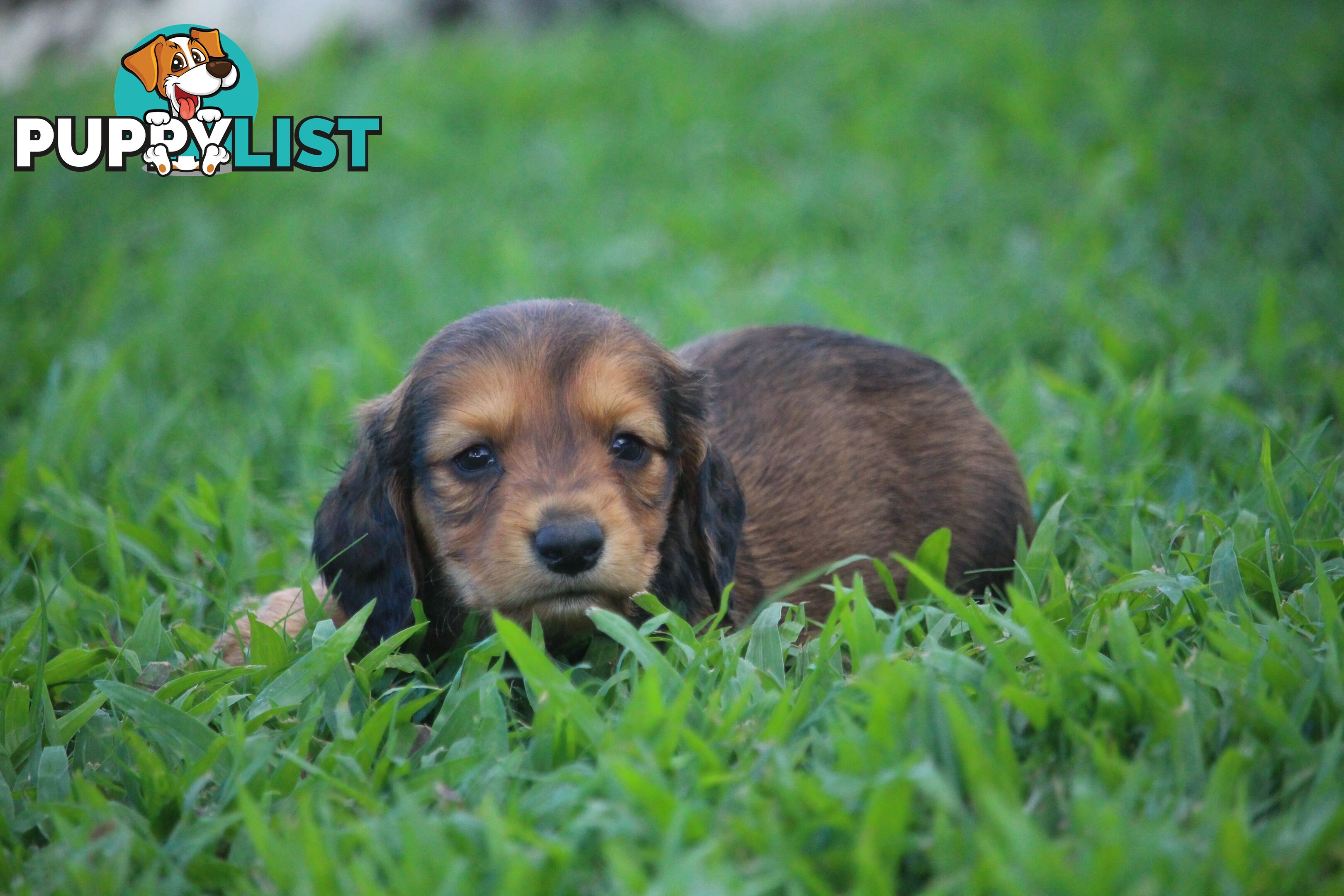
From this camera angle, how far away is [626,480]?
10.2 ft

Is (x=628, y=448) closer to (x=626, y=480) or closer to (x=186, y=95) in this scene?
(x=626, y=480)

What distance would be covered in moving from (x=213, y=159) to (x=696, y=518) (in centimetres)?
504

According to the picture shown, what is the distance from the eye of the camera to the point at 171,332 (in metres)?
5.87

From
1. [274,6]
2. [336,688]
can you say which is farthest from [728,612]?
[274,6]

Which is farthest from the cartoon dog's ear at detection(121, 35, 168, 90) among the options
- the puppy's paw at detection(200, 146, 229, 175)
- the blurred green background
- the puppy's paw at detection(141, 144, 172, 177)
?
the blurred green background

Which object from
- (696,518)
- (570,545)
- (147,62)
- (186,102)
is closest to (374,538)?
(570,545)

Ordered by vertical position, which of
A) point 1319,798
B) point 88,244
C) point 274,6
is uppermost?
point 274,6

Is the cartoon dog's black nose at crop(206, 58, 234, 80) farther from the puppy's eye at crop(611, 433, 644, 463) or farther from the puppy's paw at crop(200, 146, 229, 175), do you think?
the puppy's eye at crop(611, 433, 644, 463)

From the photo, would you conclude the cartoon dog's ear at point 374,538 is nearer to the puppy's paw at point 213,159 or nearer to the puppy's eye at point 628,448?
the puppy's eye at point 628,448

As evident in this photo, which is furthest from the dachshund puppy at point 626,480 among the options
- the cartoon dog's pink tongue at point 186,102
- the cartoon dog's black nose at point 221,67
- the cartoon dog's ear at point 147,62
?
the cartoon dog's black nose at point 221,67

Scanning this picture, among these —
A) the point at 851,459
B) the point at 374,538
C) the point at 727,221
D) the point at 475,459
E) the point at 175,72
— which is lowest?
the point at 374,538

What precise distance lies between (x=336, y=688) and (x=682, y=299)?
3.54 m

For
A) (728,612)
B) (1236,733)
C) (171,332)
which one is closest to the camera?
(1236,733)

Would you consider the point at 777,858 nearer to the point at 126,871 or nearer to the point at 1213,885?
the point at 1213,885
